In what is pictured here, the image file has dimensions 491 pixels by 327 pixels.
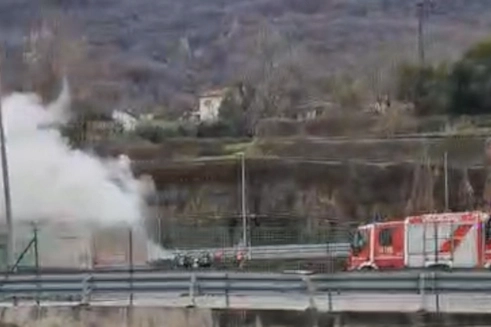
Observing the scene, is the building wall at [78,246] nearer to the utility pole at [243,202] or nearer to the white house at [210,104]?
the utility pole at [243,202]

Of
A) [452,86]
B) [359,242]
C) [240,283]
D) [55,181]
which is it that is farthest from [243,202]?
[240,283]

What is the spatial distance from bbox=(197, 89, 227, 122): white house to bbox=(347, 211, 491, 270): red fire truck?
55.7 meters

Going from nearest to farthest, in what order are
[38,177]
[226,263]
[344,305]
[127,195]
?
[344,305] < [226,263] < [38,177] < [127,195]

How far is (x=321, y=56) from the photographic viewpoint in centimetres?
12781

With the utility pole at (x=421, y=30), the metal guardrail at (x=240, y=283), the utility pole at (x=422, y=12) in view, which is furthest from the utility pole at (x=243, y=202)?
the utility pole at (x=422, y=12)

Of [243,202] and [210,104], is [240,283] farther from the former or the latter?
[210,104]

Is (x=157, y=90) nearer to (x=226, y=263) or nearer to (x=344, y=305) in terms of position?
(x=226, y=263)

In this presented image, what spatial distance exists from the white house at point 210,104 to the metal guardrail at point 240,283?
73055 millimetres

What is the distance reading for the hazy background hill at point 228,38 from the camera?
376ft

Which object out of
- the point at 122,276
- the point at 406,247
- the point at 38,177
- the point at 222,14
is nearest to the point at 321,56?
the point at 222,14

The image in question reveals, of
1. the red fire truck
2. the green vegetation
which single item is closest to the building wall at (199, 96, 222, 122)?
the green vegetation

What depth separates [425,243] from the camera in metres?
41.8

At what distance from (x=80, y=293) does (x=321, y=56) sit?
A: 344 ft

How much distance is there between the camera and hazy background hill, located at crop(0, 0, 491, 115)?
4513 inches
